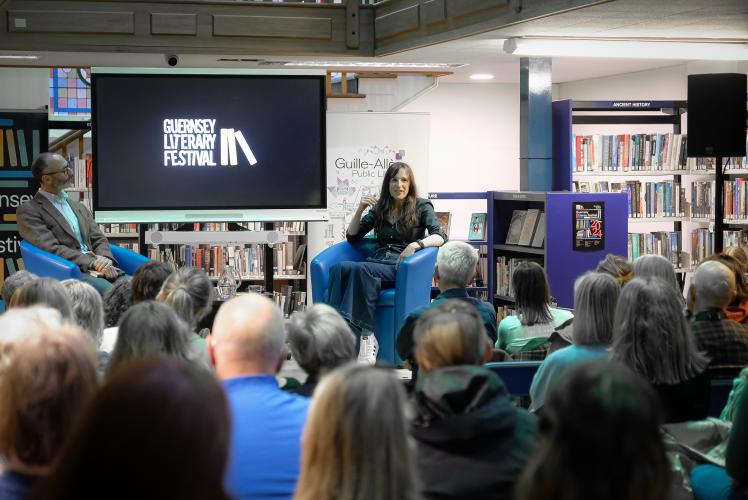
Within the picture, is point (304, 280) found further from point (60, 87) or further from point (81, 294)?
point (60, 87)

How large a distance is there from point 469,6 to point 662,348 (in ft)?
12.5

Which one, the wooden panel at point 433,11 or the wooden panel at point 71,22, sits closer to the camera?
the wooden panel at point 433,11

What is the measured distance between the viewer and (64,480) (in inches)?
41.7

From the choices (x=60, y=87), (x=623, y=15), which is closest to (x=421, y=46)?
(x=623, y=15)

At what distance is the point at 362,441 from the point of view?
1629 mm

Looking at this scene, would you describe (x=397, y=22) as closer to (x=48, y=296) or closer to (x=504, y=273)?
(x=504, y=273)

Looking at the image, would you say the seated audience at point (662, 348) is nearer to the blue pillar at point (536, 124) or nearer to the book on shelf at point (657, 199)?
the blue pillar at point (536, 124)

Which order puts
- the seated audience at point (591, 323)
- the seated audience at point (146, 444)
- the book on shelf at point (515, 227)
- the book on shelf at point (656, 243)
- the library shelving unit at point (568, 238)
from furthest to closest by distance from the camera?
the book on shelf at point (656, 243) < the book on shelf at point (515, 227) < the library shelving unit at point (568, 238) < the seated audience at point (591, 323) < the seated audience at point (146, 444)

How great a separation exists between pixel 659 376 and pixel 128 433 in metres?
2.45

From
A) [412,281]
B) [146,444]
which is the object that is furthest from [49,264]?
[146,444]

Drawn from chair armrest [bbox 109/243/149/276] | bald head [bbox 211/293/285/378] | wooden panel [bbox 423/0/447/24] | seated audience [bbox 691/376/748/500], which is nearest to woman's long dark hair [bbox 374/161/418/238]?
wooden panel [bbox 423/0/447/24]

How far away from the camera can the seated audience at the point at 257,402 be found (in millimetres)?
2170

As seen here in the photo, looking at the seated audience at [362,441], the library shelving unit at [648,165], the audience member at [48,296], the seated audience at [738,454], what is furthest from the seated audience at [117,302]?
the library shelving unit at [648,165]

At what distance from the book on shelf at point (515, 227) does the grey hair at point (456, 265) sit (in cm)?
317
